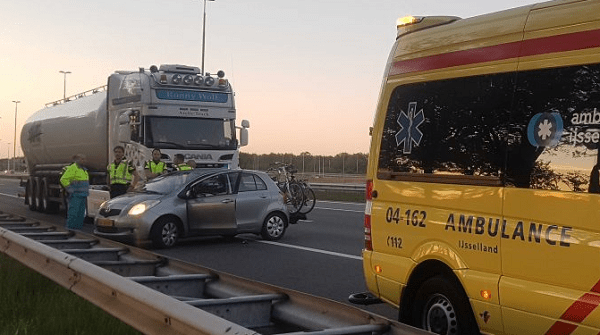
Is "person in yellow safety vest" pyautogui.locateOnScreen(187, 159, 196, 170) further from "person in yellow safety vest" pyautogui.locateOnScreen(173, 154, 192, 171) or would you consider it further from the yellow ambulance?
the yellow ambulance

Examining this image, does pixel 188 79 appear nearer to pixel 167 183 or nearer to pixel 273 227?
pixel 167 183

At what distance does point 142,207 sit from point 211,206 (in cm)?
123

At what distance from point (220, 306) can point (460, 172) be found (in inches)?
75.9

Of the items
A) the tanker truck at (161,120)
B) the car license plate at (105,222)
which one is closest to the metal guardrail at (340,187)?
the tanker truck at (161,120)

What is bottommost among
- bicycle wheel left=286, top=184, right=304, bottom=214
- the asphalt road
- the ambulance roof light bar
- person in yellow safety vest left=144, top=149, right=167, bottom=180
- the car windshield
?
the asphalt road

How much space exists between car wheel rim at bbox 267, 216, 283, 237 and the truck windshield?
11.4 feet

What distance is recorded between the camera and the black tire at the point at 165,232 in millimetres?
13859

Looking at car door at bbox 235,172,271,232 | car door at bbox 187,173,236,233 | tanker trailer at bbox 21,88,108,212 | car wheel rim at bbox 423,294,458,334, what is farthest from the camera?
tanker trailer at bbox 21,88,108,212

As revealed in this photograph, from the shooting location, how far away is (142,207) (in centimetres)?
1394

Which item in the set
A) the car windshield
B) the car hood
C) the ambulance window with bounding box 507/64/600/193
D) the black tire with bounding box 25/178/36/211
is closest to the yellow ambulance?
the ambulance window with bounding box 507/64/600/193

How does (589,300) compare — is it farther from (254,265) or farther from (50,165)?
(50,165)

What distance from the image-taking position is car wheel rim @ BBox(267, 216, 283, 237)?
15.4 m

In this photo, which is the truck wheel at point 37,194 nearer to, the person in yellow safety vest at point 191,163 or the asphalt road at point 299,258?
the asphalt road at point 299,258

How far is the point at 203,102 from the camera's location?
60.4ft
